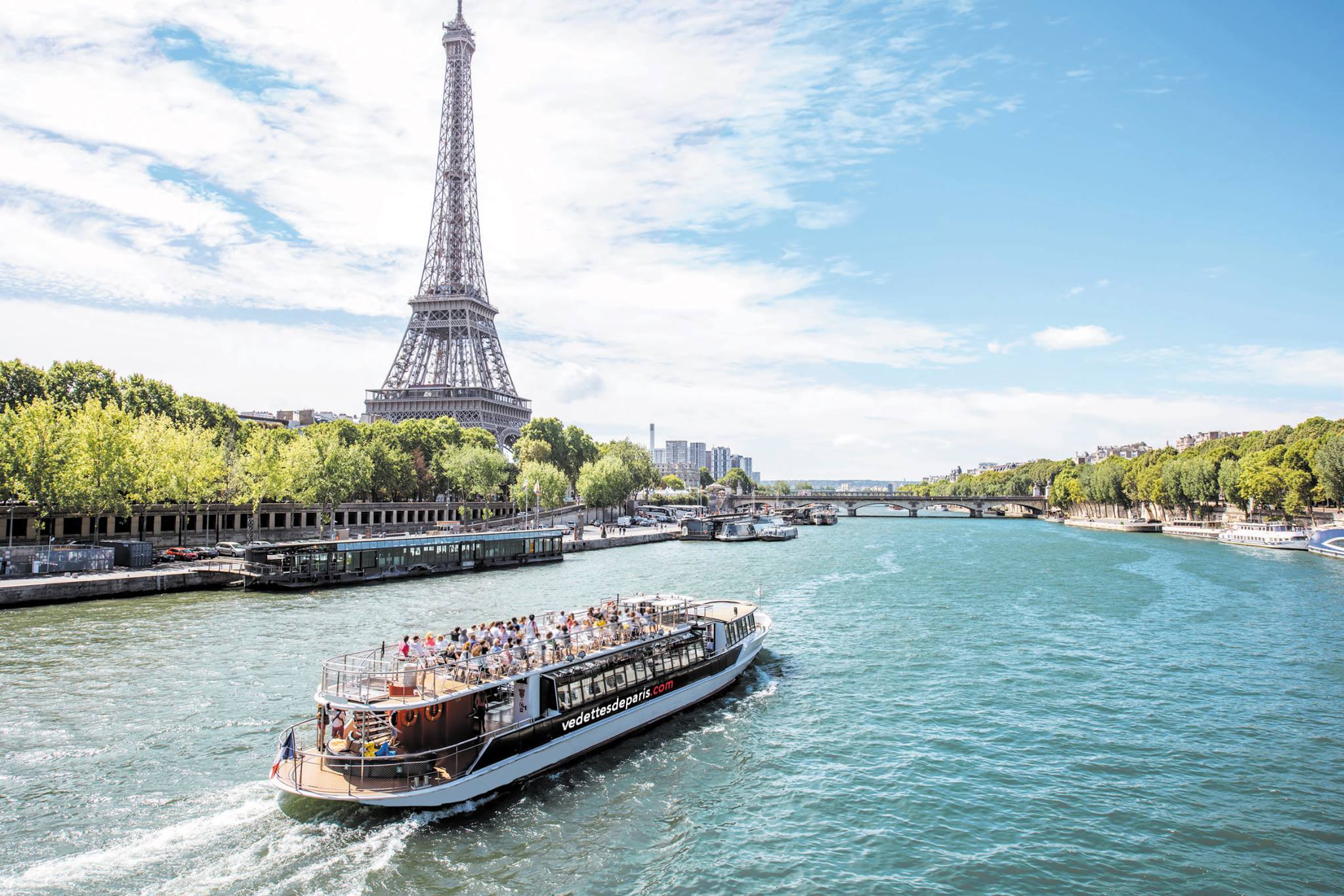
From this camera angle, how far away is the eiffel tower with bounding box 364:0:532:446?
129 metres

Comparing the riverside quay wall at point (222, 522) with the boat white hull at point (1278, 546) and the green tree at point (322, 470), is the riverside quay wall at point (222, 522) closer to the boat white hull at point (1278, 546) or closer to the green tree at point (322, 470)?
the green tree at point (322, 470)

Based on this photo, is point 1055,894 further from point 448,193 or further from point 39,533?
point 448,193

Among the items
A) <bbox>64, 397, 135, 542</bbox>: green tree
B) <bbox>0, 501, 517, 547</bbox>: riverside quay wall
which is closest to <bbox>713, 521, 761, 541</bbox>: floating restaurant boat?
<bbox>0, 501, 517, 547</bbox>: riverside quay wall

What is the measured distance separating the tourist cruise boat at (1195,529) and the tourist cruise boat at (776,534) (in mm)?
54771

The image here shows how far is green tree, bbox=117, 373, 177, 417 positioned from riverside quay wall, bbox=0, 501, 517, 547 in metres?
11.4

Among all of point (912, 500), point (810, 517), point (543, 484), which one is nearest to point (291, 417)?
point (543, 484)

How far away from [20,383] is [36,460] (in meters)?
24.5

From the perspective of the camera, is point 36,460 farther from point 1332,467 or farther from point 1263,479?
point 1263,479

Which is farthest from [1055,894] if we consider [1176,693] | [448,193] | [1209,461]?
[448,193]

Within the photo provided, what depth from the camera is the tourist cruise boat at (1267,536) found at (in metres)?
86.6

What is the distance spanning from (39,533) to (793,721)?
56.9 meters

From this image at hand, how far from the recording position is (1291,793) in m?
19.8

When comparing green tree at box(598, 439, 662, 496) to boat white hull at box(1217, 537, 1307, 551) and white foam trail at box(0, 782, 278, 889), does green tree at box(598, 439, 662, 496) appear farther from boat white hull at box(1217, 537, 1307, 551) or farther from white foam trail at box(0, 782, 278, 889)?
white foam trail at box(0, 782, 278, 889)

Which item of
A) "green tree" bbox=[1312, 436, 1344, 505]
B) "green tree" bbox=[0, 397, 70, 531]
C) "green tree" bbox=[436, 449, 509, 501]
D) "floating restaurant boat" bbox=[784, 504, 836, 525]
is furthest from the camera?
"floating restaurant boat" bbox=[784, 504, 836, 525]
